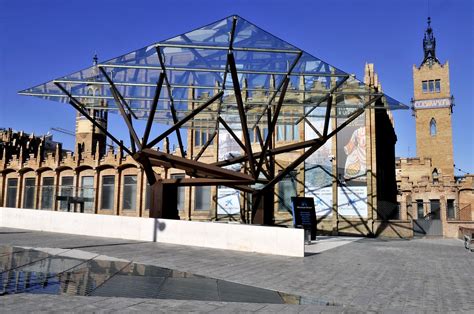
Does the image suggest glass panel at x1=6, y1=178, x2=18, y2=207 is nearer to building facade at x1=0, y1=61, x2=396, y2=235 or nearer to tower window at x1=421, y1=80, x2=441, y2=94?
building facade at x1=0, y1=61, x2=396, y2=235

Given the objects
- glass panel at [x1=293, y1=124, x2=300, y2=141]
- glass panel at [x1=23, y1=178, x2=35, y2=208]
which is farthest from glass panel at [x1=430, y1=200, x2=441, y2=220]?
glass panel at [x1=23, y1=178, x2=35, y2=208]

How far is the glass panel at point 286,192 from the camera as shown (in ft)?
103

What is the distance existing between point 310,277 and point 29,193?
136ft

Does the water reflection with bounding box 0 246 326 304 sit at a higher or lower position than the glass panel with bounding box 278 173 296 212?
lower

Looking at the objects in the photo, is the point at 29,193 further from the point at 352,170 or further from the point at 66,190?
the point at 352,170

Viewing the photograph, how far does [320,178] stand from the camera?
3056 centimetres

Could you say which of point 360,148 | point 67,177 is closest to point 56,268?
point 360,148

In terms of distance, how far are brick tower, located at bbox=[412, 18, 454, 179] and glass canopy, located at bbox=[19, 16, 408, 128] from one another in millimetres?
52522

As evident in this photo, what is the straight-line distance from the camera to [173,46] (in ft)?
52.0

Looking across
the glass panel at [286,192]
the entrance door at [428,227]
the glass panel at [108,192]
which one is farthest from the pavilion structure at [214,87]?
the glass panel at [108,192]

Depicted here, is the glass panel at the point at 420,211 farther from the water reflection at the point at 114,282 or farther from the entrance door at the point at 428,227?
the water reflection at the point at 114,282

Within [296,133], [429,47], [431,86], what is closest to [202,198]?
[296,133]

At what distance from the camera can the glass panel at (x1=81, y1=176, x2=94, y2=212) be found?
130ft

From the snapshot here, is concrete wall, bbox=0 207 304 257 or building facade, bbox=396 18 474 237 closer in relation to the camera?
concrete wall, bbox=0 207 304 257
